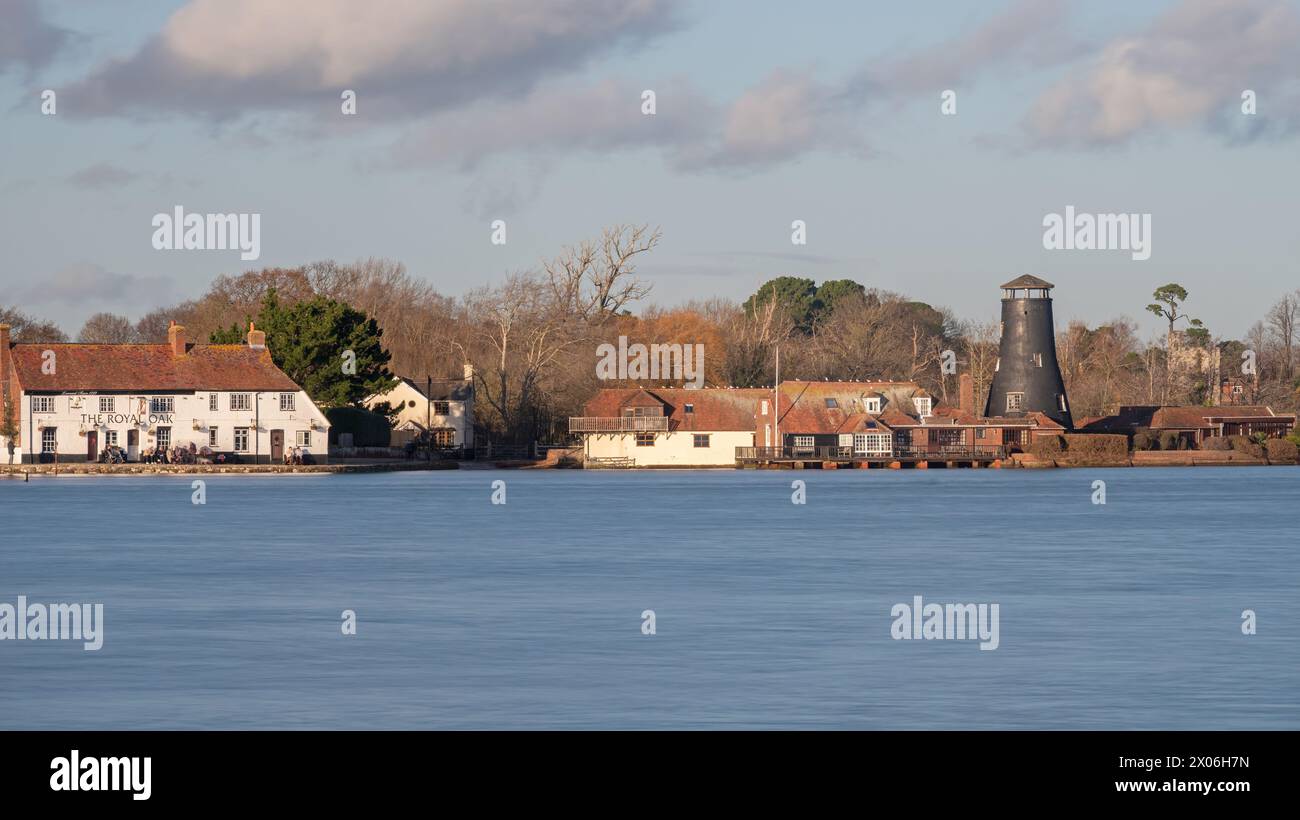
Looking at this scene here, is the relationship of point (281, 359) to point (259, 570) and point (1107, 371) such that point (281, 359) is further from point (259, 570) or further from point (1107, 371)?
point (1107, 371)

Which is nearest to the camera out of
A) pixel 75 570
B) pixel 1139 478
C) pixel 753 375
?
pixel 75 570

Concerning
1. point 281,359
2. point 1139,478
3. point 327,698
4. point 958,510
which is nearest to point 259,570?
point 327,698

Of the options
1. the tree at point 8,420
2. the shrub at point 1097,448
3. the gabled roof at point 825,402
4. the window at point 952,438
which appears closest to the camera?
the tree at point 8,420

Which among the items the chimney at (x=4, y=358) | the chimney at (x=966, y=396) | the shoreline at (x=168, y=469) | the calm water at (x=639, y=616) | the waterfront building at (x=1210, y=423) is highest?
the chimney at (x=4, y=358)

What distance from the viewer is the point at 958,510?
2499 inches

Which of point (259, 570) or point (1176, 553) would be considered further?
point (1176, 553)

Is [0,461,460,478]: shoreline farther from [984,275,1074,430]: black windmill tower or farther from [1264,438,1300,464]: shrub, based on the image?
[1264,438,1300,464]: shrub

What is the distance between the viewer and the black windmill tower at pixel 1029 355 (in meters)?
104

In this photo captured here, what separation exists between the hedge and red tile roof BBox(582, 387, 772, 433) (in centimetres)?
1108

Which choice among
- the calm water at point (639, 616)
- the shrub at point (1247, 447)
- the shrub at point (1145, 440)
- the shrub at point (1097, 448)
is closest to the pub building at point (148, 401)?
the calm water at point (639, 616)

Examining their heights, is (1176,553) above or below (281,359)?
below

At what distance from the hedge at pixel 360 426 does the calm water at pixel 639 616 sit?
3262 centimetres

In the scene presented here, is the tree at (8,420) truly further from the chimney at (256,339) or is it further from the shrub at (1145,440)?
the shrub at (1145,440)
